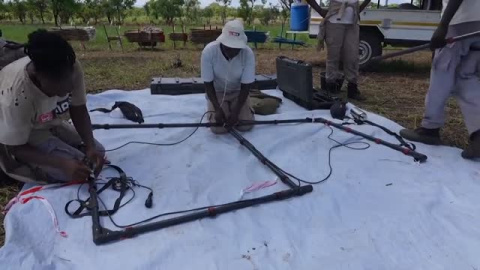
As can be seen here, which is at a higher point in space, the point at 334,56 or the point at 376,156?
the point at 334,56

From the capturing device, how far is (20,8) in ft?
102

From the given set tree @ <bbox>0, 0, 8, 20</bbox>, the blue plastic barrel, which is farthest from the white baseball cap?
tree @ <bbox>0, 0, 8, 20</bbox>

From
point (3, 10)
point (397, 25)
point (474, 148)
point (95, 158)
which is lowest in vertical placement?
point (474, 148)

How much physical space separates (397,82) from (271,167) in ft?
13.3

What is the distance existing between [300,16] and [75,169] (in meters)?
6.14

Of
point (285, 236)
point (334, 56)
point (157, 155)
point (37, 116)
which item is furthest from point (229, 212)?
point (334, 56)

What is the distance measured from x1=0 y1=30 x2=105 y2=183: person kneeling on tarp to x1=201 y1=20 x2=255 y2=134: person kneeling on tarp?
1.06 m

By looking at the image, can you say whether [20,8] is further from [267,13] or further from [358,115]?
[358,115]

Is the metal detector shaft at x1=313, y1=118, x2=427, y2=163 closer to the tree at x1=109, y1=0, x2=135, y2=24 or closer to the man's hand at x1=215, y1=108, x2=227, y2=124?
the man's hand at x1=215, y1=108, x2=227, y2=124

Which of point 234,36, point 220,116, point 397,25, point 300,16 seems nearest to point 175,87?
point 220,116

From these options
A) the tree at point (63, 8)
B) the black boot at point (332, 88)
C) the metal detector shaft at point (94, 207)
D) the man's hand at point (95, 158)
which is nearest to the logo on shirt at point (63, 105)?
the man's hand at point (95, 158)

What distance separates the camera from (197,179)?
7.70ft

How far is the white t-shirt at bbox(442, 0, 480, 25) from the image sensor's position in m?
2.61

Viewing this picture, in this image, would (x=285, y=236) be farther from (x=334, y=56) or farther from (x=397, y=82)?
(x=397, y=82)
